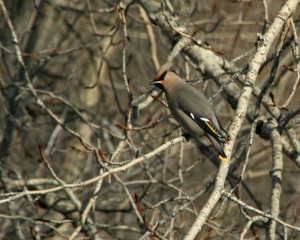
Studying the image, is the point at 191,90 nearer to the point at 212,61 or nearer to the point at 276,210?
the point at 212,61

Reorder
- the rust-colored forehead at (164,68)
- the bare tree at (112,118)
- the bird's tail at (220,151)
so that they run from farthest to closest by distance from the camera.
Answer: the bare tree at (112,118) → the rust-colored forehead at (164,68) → the bird's tail at (220,151)

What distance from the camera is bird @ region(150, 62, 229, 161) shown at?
5.47 m

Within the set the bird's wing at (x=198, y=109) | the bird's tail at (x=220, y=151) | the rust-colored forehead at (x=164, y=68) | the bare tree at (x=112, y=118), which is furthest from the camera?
the bare tree at (x=112, y=118)

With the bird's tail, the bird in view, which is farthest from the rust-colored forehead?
the bird's tail

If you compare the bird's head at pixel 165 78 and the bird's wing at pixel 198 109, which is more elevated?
the bird's head at pixel 165 78

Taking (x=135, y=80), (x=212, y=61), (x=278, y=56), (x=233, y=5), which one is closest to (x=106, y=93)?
(x=135, y=80)

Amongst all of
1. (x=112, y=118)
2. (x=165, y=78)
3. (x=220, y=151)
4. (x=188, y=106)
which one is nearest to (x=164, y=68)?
(x=165, y=78)

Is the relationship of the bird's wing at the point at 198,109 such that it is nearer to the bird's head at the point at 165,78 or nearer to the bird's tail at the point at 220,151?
the bird's head at the point at 165,78

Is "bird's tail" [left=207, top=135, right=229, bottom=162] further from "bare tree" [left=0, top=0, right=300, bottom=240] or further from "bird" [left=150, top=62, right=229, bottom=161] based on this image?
"bare tree" [left=0, top=0, right=300, bottom=240]

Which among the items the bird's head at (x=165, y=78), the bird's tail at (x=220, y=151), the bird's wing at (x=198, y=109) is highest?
the bird's head at (x=165, y=78)

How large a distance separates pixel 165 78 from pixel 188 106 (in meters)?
0.42

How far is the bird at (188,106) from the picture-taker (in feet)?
17.9

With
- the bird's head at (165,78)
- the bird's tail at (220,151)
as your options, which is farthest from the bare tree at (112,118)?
the bird's tail at (220,151)

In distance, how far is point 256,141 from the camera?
399 inches
